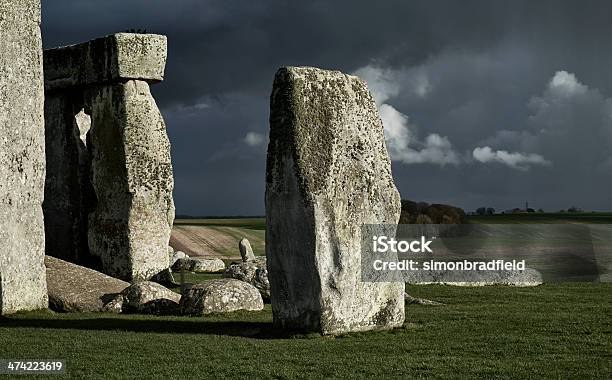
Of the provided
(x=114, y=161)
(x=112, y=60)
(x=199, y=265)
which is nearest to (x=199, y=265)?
(x=199, y=265)

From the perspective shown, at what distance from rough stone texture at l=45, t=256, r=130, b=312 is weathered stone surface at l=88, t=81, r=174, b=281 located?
4.76m

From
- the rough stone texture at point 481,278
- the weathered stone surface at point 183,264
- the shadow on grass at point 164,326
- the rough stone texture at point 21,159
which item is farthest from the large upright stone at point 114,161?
the shadow on grass at point 164,326

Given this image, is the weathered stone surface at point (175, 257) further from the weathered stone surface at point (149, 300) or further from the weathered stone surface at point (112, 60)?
the weathered stone surface at point (149, 300)

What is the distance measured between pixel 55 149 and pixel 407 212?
11.9 m

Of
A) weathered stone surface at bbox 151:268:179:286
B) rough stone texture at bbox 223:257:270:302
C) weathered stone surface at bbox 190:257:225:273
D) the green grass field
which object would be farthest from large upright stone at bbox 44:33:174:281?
the green grass field

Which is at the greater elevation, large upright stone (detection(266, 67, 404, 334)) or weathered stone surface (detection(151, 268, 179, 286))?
large upright stone (detection(266, 67, 404, 334))

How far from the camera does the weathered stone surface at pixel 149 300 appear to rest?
62.5 feet

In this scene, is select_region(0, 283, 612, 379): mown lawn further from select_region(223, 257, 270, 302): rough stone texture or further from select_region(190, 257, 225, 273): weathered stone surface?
select_region(190, 257, 225, 273): weathered stone surface

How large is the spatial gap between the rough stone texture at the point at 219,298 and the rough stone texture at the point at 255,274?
2.35m

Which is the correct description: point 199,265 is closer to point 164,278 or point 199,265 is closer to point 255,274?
point 164,278

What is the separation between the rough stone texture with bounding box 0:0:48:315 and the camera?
63.9 ft

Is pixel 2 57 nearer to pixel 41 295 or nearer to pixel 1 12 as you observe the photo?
pixel 1 12

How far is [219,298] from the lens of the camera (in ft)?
60.9

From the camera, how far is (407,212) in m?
33.6
